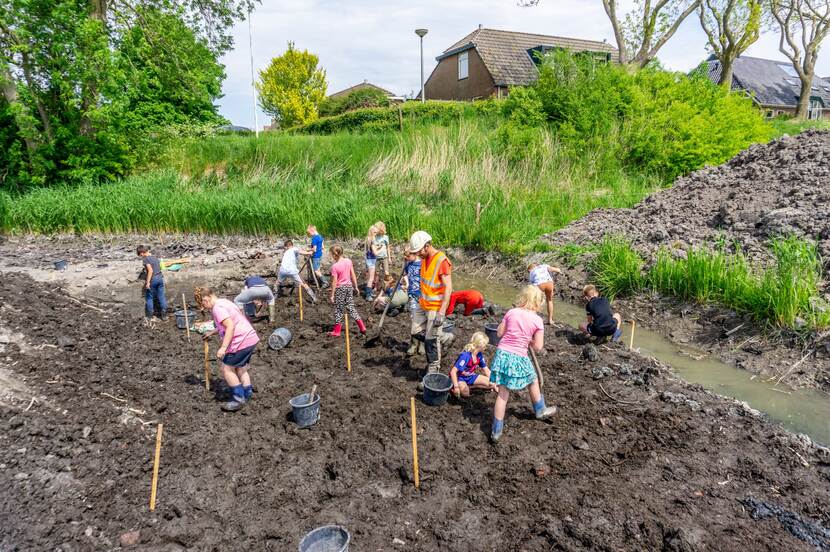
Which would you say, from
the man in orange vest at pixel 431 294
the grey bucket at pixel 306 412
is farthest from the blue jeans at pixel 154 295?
the man in orange vest at pixel 431 294

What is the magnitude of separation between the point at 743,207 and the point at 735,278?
130 inches

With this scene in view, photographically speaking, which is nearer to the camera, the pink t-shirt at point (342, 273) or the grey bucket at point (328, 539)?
the grey bucket at point (328, 539)

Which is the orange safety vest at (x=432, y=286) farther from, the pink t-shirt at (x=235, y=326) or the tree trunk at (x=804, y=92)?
the tree trunk at (x=804, y=92)

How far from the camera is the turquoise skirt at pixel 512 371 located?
494cm

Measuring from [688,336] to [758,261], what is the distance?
2078 millimetres

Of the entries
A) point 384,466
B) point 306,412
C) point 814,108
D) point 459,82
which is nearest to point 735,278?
point 384,466

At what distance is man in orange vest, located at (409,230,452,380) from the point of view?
604cm

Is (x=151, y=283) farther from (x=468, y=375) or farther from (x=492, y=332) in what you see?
(x=468, y=375)

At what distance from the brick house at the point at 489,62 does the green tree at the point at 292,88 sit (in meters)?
10.0

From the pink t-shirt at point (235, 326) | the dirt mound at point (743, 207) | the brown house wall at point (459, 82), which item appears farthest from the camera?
the brown house wall at point (459, 82)

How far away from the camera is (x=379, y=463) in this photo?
482cm

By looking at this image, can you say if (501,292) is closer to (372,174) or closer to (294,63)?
(372,174)

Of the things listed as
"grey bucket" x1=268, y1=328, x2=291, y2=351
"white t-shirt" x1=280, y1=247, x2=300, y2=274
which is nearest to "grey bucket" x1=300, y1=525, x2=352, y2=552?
"grey bucket" x1=268, y1=328, x2=291, y2=351

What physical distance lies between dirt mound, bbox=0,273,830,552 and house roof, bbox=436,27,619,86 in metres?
31.4
